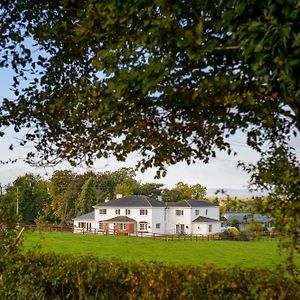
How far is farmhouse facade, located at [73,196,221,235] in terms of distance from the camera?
205 feet

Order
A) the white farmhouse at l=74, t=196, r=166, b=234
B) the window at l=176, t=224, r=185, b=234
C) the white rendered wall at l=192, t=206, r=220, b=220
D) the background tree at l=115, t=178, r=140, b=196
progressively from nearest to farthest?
the white farmhouse at l=74, t=196, r=166, b=234
the window at l=176, t=224, r=185, b=234
the white rendered wall at l=192, t=206, r=220, b=220
the background tree at l=115, t=178, r=140, b=196

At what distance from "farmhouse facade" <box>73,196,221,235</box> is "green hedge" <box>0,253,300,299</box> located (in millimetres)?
54842

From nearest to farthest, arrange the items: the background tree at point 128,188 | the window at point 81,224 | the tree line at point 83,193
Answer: the tree line at point 83,193 < the window at point 81,224 < the background tree at point 128,188

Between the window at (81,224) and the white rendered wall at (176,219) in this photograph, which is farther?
the window at (81,224)

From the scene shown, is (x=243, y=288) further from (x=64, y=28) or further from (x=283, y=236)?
(x=64, y=28)

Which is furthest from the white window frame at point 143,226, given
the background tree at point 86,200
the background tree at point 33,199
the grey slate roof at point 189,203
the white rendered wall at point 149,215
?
the background tree at point 33,199

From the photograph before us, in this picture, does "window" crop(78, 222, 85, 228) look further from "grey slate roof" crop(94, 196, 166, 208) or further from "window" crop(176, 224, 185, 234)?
"window" crop(176, 224, 185, 234)

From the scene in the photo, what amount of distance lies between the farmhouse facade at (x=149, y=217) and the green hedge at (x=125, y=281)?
180 feet

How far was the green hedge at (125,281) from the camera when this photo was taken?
5.35 metres

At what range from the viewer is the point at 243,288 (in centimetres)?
547

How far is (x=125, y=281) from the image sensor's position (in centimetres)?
617

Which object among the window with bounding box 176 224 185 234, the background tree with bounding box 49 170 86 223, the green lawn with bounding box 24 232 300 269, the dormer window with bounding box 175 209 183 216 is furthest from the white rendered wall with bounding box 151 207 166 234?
the green lawn with bounding box 24 232 300 269

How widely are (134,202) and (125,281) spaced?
57113mm

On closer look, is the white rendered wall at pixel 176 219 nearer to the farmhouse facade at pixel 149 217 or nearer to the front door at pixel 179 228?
the farmhouse facade at pixel 149 217
